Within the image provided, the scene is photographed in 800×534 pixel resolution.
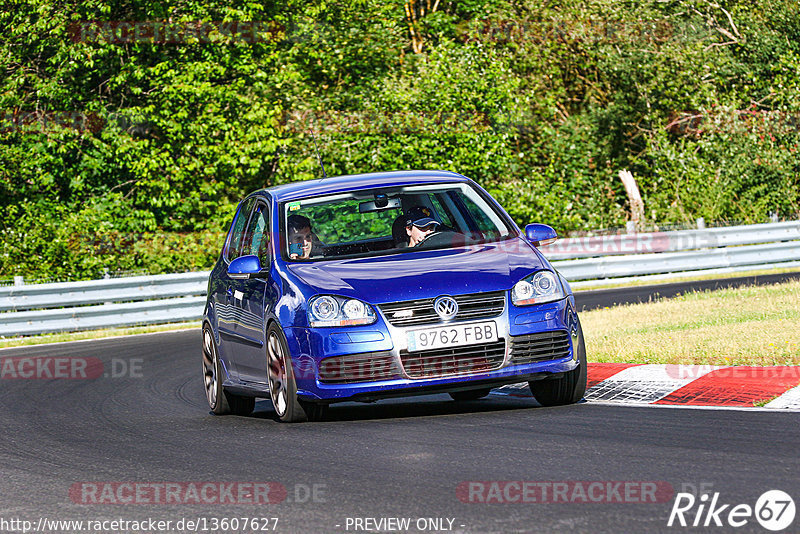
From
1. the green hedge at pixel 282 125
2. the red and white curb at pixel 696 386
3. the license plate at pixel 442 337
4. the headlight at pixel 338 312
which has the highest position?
the headlight at pixel 338 312

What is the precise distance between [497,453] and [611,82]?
104 ft

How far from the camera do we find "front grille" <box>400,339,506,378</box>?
26.1ft

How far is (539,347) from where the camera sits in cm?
818

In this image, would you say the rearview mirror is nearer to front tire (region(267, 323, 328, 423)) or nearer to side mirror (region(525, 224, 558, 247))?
front tire (region(267, 323, 328, 423))

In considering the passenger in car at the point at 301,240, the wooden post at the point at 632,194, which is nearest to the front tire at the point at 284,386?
the passenger in car at the point at 301,240

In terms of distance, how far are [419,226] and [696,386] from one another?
2268mm

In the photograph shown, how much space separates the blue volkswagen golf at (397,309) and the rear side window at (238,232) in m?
0.65

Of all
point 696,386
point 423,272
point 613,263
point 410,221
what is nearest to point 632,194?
point 613,263

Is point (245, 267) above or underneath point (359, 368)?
above

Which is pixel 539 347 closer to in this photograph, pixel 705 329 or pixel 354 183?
pixel 354 183

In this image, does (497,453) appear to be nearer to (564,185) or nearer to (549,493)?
(549,493)

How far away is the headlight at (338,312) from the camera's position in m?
7.97

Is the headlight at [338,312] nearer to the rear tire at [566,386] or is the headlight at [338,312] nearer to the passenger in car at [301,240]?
the passenger in car at [301,240]

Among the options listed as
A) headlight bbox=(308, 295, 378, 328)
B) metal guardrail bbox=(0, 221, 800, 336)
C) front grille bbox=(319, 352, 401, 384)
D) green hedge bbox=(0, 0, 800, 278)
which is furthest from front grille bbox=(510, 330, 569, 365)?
green hedge bbox=(0, 0, 800, 278)
